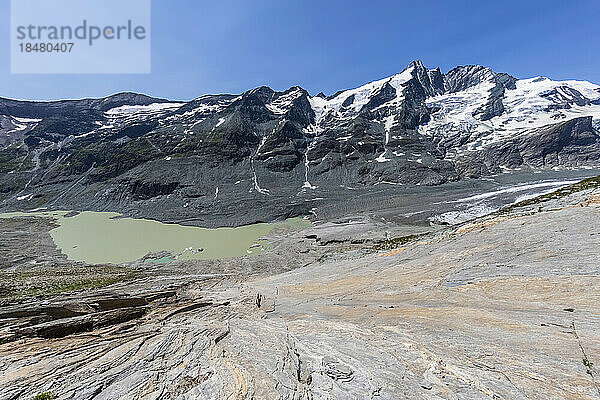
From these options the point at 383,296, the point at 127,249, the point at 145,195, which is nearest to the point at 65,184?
the point at 145,195

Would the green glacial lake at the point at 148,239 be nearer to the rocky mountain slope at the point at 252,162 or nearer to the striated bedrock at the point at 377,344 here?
the rocky mountain slope at the point at 252,162

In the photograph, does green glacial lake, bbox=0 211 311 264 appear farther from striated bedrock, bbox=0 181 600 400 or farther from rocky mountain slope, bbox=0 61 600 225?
striated bedrock, bbox=0 181 600 400

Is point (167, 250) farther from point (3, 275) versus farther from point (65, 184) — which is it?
point (65, 184)

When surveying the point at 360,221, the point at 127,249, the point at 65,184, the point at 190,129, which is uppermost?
the point at 190,129

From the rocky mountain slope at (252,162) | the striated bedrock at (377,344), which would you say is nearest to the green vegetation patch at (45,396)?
the striated bedrock at (377,344)

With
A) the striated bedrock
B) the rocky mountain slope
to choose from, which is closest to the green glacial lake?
the rocky mountain slope
